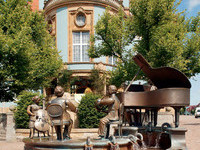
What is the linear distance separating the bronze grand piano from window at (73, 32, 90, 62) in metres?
16.7

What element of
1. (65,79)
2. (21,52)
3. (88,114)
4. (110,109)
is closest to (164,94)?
(110,109)

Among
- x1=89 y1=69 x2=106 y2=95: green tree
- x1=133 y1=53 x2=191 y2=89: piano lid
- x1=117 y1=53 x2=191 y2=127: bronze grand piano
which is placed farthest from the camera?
x1=89 y1=69 x2=106 y2=95: green tree

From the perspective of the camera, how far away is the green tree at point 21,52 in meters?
14.2

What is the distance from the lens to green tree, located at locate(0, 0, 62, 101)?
1418 cm

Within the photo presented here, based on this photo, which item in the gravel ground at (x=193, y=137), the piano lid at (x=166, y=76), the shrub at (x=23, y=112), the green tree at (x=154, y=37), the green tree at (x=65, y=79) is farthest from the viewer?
the green tree at (x=65, y=79)

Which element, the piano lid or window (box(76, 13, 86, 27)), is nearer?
the piano lid

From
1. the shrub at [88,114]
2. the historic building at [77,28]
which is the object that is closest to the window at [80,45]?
the historic building at [77,28]

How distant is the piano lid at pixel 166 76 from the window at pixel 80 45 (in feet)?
54.2

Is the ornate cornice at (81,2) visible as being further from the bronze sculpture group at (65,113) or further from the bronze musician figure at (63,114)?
the bronze musician figure at (63,114)

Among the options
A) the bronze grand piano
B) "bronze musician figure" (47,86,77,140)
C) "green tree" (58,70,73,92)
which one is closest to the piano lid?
the bronze grand piano

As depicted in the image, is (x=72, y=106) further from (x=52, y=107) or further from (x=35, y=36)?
(x=35, y=36)

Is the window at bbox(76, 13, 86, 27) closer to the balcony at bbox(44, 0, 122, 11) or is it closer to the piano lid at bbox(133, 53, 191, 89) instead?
the balcony at bbox(44, 0, 122, 11)

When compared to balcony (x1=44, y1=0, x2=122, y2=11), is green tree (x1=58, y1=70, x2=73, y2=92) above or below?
below

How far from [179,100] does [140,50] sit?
31.5ft
